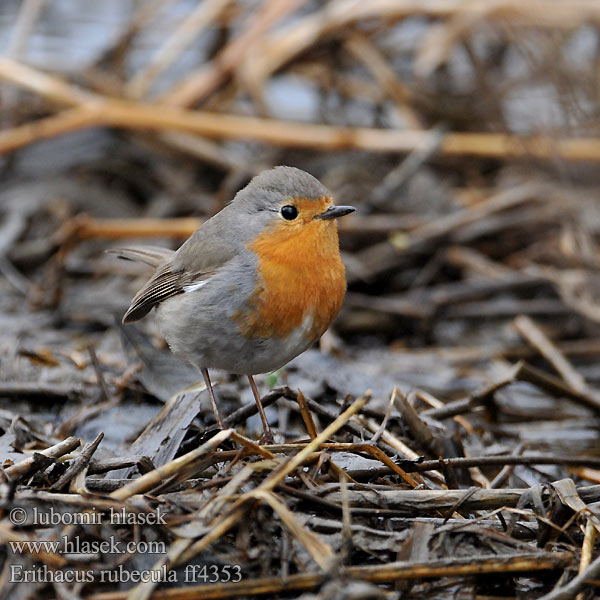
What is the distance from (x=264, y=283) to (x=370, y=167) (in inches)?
150

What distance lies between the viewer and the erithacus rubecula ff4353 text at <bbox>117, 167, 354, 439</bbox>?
11.1 ft

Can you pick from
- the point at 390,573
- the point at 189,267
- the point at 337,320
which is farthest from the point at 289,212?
the point at 337,320

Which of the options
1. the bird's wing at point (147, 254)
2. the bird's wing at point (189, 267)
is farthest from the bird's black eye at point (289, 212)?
the bird's wing at point (147, 254)

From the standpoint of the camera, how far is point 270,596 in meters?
2.37

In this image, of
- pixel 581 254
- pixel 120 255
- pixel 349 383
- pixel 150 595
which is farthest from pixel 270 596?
pixel 581 254

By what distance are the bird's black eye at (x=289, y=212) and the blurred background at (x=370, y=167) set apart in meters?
1.27

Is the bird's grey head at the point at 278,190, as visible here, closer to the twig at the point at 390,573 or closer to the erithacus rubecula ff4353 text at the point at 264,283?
the erithacus rubecula ff4353 text at the point at 264,283

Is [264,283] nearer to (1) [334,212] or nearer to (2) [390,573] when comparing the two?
(1) [334,212]

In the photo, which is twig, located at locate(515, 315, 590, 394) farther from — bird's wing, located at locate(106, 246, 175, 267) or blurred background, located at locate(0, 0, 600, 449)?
bird's wing, located at locate(106, 246, 175, 267)

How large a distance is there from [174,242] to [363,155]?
5.60ft

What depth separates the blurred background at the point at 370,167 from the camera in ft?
18.6

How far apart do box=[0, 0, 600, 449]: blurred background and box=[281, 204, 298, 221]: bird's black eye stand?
1272 mm

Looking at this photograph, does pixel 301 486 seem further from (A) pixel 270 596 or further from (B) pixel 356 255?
(B) pixel 356 255

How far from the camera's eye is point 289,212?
354 cm
